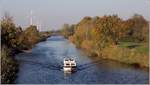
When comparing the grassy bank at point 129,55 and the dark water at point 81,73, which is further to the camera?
the grassy bank at point 129,55

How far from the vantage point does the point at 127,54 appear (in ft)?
115

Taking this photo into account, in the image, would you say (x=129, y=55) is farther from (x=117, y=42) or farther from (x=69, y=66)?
(x=117, y=42)

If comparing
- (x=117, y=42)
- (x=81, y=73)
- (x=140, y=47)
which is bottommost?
(x=81, y=73)

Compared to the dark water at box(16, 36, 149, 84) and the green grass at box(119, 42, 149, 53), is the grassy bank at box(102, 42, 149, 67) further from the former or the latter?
the dark water at box(16, 36, 149, 84)

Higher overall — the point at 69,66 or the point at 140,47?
the point at 140,47

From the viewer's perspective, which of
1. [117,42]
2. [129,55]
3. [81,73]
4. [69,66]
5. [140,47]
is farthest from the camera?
[117,42]

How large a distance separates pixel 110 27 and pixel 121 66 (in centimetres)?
992

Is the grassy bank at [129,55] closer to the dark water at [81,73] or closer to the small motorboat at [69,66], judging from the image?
the dark water at [81,73]

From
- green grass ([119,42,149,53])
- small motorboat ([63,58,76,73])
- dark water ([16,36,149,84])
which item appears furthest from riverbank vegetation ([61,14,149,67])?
small motorboat ([63,58,76,73])

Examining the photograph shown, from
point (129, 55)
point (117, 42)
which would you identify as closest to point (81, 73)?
point (129, 55)

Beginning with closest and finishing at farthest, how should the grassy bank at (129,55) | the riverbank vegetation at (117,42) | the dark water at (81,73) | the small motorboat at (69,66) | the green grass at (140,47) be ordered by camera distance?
the dark water at (81,73) → the small motorboat at (69,66) → the grassy bank at (129,55) → the riverbank vegetation at (117,42) → the green grass at (140,47)

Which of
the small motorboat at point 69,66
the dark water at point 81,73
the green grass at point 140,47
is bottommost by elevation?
the dark water at point 81,73

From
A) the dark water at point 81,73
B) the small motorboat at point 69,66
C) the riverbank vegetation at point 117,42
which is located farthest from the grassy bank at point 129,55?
the small motorboat at point 69,66

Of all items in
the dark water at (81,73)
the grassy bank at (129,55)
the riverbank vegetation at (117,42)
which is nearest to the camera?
the dark water at (81,73)
